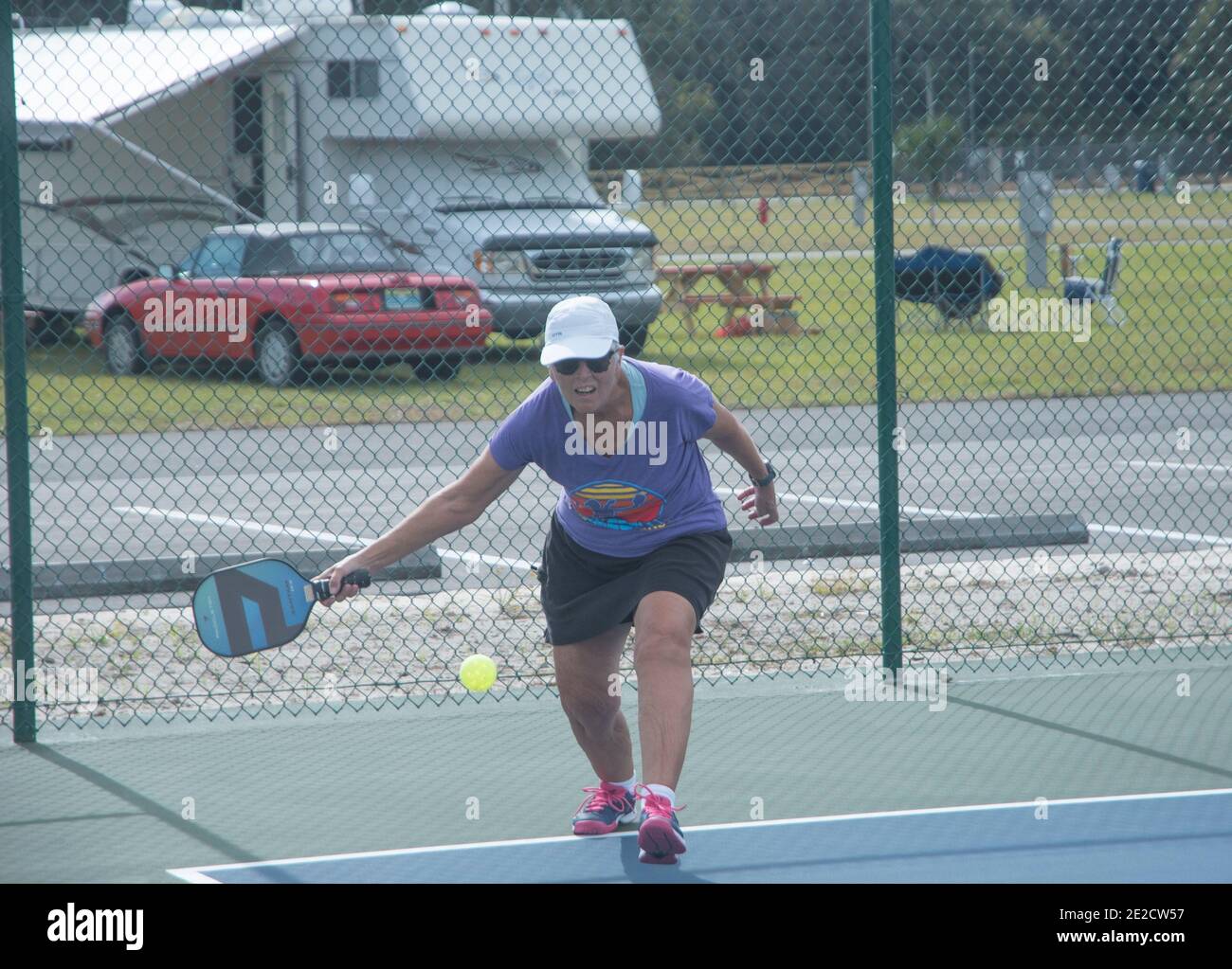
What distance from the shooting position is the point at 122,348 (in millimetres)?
16797

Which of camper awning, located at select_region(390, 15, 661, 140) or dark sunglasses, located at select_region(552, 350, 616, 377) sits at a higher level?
camper awning, located at select_region(390, 15, 661, 140)

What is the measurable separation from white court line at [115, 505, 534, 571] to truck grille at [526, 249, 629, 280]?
4.23 m

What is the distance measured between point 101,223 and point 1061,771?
14747 millimetres

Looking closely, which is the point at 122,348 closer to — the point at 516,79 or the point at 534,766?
the point at 516,79

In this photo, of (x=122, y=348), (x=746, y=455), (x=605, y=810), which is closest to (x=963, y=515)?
(x=746, y=455)

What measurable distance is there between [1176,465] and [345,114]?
29.7 feet

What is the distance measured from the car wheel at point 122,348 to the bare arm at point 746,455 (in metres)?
12.2

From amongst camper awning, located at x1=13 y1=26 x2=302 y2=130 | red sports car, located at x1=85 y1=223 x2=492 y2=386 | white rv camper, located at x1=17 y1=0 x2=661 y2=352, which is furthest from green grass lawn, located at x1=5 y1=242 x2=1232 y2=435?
camper awning, located at x1=13 y1=26 x2=302 y2=130

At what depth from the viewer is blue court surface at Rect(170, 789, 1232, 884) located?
4.70m

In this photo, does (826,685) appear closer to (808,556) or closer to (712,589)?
(808,556)

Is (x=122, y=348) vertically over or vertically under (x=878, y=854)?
over

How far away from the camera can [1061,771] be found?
5.70 metres

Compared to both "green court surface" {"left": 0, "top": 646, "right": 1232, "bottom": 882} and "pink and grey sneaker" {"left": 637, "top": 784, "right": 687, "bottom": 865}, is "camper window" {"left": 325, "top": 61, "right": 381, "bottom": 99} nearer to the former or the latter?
"green court surface" {"left": 0, "top": 646, "right": 1232, "bottom": 882}
